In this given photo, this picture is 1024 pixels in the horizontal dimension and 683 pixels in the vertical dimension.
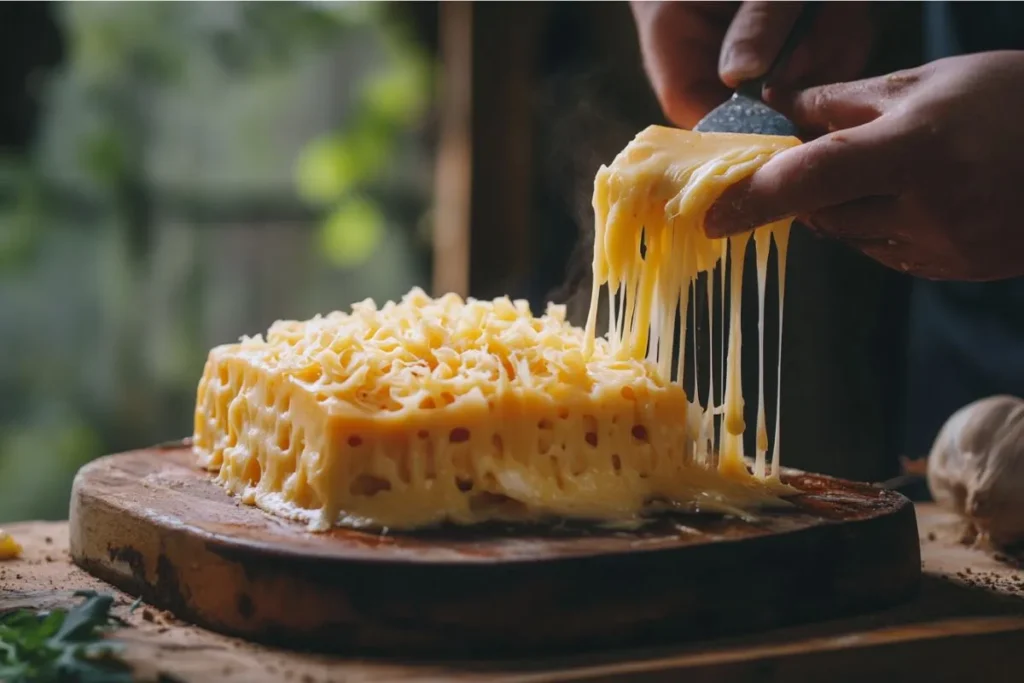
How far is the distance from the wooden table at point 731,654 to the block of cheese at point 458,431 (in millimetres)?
290

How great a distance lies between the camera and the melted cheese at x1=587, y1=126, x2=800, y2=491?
218 centimetres

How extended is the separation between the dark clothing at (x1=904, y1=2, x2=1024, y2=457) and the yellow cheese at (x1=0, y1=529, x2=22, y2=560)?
100 inches

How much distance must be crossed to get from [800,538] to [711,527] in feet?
0.49

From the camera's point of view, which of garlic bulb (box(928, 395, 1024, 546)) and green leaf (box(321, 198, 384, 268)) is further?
green leaf (box(321, 198, 384, 268))

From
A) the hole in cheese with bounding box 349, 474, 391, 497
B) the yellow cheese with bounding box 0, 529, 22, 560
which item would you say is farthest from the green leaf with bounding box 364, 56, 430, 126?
the hole in cheese with bounding box 349, 474, 391, 497

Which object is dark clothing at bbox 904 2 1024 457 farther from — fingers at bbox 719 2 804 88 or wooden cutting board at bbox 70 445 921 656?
wooden cutting board at bbox 70 445 921 656

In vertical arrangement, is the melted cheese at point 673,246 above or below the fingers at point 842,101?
below

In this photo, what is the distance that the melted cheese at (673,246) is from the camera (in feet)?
7.16

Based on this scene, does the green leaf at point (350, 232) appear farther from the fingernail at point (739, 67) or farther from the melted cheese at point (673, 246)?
the melted cheese at point (673, 246)

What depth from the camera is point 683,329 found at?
226cm

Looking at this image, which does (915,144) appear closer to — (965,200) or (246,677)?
(965,200)

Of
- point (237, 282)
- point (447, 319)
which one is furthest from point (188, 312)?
point (447, 319)

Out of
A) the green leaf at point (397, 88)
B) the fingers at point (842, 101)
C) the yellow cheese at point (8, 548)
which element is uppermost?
the green leaf at point (397, 88)

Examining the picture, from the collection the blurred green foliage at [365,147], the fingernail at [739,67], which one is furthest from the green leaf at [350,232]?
the fingernail at [739,67]
